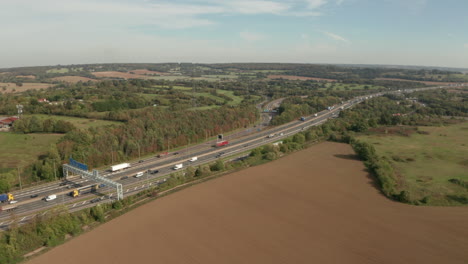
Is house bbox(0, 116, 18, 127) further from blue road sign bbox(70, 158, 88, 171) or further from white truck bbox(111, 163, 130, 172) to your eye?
white truck bbox(111, 163, 130, 172)

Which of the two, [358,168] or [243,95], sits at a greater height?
[243,95]

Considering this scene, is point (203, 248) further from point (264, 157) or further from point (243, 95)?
point (243, 95)

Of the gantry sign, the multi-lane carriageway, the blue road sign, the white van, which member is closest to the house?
the gantry sign

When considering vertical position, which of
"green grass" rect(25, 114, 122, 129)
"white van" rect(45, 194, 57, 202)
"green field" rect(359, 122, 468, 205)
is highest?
"green grass" rect(25, 114, 122, 129)

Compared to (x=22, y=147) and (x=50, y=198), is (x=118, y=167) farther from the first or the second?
(x=22, y=147)

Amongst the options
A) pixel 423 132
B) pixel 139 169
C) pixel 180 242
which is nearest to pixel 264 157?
pixel 139 169

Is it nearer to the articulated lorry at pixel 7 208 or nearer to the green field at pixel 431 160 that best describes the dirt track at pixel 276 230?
the green field at pixel 431 160
